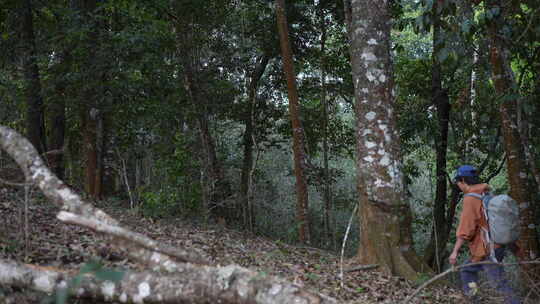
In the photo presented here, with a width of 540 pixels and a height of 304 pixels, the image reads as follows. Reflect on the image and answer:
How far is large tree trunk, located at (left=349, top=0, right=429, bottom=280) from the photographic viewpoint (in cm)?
612

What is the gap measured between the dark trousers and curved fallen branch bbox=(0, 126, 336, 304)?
2.59 meters

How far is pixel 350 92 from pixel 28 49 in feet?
24.2

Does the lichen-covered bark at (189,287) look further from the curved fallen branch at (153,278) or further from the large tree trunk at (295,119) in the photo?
the large tree trunk at (295,119)

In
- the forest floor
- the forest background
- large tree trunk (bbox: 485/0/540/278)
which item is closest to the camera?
the forest floor

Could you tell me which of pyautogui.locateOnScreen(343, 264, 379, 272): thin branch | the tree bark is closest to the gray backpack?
pyautogui.locateOnScreen(343, 264, 379, 272): thin branch

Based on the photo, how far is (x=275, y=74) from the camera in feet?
43.8

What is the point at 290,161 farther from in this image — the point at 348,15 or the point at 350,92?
the point at 348,15

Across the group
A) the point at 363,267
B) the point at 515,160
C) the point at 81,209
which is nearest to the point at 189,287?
the point at 81,209

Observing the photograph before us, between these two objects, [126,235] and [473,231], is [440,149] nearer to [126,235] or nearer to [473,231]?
[473,231]

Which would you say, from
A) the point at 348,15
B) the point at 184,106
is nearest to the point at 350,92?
Result: the point at 184,106

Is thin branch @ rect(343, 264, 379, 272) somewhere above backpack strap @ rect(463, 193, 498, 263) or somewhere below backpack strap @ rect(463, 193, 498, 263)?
below

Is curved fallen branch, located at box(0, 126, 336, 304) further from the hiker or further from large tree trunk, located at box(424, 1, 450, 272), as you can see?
large tree trunk, located at box(424, 1, 450, 272)

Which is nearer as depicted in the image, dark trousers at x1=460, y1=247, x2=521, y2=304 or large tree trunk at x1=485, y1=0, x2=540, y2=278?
dark trousers at x1=460, y1=247, x2=521, y2=304

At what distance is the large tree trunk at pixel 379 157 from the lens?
6.12m
